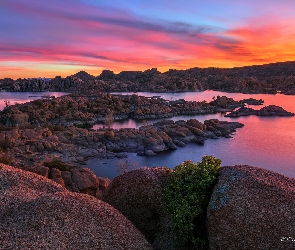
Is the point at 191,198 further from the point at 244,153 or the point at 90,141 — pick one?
the point at 244,153

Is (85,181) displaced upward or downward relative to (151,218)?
downward

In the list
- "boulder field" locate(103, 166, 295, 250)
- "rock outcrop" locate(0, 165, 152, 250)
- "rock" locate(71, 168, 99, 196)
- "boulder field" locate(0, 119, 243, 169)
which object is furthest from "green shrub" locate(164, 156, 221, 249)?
"boulder field" locate(0, 119, 243, 169)

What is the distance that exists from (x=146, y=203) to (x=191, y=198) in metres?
2.94

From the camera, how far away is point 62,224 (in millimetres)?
12984

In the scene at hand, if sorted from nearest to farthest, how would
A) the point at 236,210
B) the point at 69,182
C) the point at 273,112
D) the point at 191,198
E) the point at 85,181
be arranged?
the point at 236,210 < the point at 191,198 < the point at 69,182 < the point at 85,181 < the point at 273,112

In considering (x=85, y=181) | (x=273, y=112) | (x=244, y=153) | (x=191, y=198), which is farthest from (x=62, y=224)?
(x=273, y=112)

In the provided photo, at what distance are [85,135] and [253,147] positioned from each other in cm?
4145

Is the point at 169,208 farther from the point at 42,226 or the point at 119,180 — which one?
the point at 42,226

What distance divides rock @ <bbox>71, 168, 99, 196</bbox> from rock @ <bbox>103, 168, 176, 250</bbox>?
41.8 ft

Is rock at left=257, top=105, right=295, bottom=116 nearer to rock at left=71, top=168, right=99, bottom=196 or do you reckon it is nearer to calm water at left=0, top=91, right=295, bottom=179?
calm water at left=0, top=91, right=295, bottom=179

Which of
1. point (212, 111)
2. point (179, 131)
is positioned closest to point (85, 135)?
point (179, 131)

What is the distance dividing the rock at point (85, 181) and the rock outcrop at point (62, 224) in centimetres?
1400

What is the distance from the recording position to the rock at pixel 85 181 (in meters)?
30.0

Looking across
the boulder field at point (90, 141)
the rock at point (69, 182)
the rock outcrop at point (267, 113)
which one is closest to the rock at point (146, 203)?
the rock at point (69, 182)
